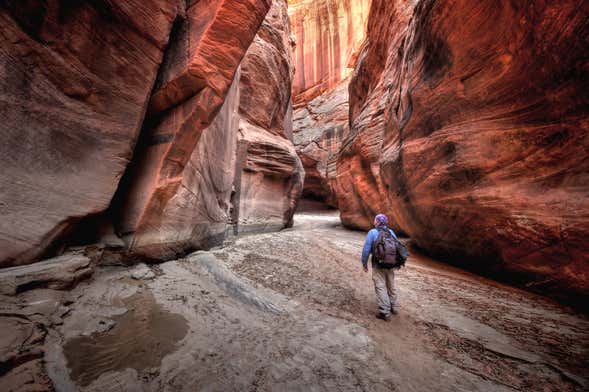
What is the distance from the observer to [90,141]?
3.34 metres

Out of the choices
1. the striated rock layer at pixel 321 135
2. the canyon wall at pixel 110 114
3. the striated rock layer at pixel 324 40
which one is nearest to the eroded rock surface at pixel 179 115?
the canyon wall at pixel 110 114

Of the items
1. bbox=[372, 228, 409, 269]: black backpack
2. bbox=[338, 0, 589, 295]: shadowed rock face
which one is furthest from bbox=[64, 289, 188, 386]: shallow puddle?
bbox=[338, 0, 589, 295]: shadowed rock face

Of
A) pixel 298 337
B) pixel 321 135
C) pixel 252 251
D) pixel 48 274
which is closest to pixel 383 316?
pixel 298 337

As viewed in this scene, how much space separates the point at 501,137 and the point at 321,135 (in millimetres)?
20929

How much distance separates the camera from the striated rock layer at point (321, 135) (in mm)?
23219

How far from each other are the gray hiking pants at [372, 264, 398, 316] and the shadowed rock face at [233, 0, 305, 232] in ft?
23.6

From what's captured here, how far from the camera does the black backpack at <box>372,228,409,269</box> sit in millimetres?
3199

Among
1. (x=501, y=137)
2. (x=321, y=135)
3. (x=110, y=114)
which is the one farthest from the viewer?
(x=321, y=135)

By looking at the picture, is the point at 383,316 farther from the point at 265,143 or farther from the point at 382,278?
the point at 265,143

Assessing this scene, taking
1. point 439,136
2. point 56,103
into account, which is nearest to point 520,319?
point 439,136

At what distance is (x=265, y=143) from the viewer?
36.3 ft

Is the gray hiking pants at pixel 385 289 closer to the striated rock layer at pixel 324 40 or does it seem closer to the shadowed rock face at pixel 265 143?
the shadowed rock face at pixel 265 143

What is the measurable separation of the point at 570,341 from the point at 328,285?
3005 mm

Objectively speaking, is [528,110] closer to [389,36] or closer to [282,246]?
[282,246]
